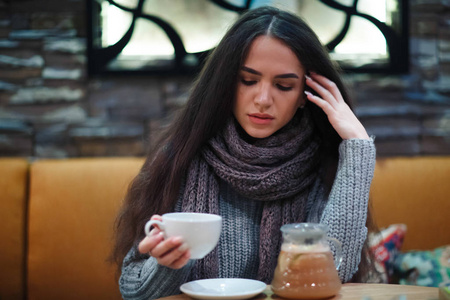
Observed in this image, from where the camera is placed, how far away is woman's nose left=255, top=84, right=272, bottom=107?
46.7 inches

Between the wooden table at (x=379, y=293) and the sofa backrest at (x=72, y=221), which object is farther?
the sofa backrest at (x=72, y=221)

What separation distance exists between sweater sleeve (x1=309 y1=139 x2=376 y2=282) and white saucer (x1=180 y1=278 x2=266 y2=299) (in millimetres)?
272

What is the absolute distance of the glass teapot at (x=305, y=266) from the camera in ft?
2.76

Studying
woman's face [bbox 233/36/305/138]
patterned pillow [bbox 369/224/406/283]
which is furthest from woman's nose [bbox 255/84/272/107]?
patterned pillow [bbox 369/224/406/283]

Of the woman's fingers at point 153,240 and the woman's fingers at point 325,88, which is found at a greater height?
the woman's fingers at point 325,88

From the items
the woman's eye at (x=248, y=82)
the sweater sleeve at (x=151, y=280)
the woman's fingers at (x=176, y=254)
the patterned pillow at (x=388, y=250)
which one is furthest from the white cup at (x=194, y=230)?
the patterned pillow at (x=388, y=250)

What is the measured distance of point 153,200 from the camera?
1239 millimetres

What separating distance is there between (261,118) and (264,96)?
0.19ft

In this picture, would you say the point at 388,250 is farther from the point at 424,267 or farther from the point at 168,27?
the point at 168,27

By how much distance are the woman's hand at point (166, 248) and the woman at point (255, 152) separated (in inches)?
11.3

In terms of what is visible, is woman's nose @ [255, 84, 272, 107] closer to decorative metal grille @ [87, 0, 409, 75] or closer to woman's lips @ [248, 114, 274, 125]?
woman's lips @ [248, 114, 274, 125]

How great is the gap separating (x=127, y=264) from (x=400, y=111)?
1.29 m

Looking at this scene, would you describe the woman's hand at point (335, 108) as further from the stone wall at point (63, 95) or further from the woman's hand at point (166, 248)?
the stone wall at point (63, 95)

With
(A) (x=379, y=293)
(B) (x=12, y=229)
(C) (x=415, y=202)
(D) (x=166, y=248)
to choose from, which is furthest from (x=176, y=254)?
(C) (x=415, y=202)
